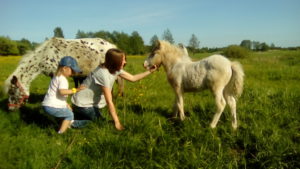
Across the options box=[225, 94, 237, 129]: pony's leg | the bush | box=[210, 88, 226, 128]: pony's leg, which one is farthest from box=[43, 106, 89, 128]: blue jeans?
the bush

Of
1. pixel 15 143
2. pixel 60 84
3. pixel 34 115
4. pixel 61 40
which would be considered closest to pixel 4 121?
pixel 34 115

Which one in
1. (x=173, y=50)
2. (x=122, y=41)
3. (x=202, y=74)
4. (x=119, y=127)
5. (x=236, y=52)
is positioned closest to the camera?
(x=119, y=127)

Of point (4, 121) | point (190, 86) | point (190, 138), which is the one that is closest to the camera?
point (190, 138)

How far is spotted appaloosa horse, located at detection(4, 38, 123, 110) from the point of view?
706 cm

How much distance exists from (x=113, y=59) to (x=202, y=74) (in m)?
1.80

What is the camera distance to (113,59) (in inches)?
211

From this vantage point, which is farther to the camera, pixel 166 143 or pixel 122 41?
pixel 122 41

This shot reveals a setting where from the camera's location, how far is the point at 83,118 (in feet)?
20.0

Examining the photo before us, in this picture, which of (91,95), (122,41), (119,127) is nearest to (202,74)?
(119,127)

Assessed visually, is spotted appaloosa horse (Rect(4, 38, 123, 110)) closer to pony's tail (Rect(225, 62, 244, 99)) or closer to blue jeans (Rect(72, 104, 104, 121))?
blue jeans (Rect(72, 104, 104, 121))

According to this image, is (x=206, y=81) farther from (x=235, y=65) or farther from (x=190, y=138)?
(x=190, y=138)

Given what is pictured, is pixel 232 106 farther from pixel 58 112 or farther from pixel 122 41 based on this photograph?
pixel 122 41

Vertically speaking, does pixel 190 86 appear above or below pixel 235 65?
below

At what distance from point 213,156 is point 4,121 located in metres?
4.72
